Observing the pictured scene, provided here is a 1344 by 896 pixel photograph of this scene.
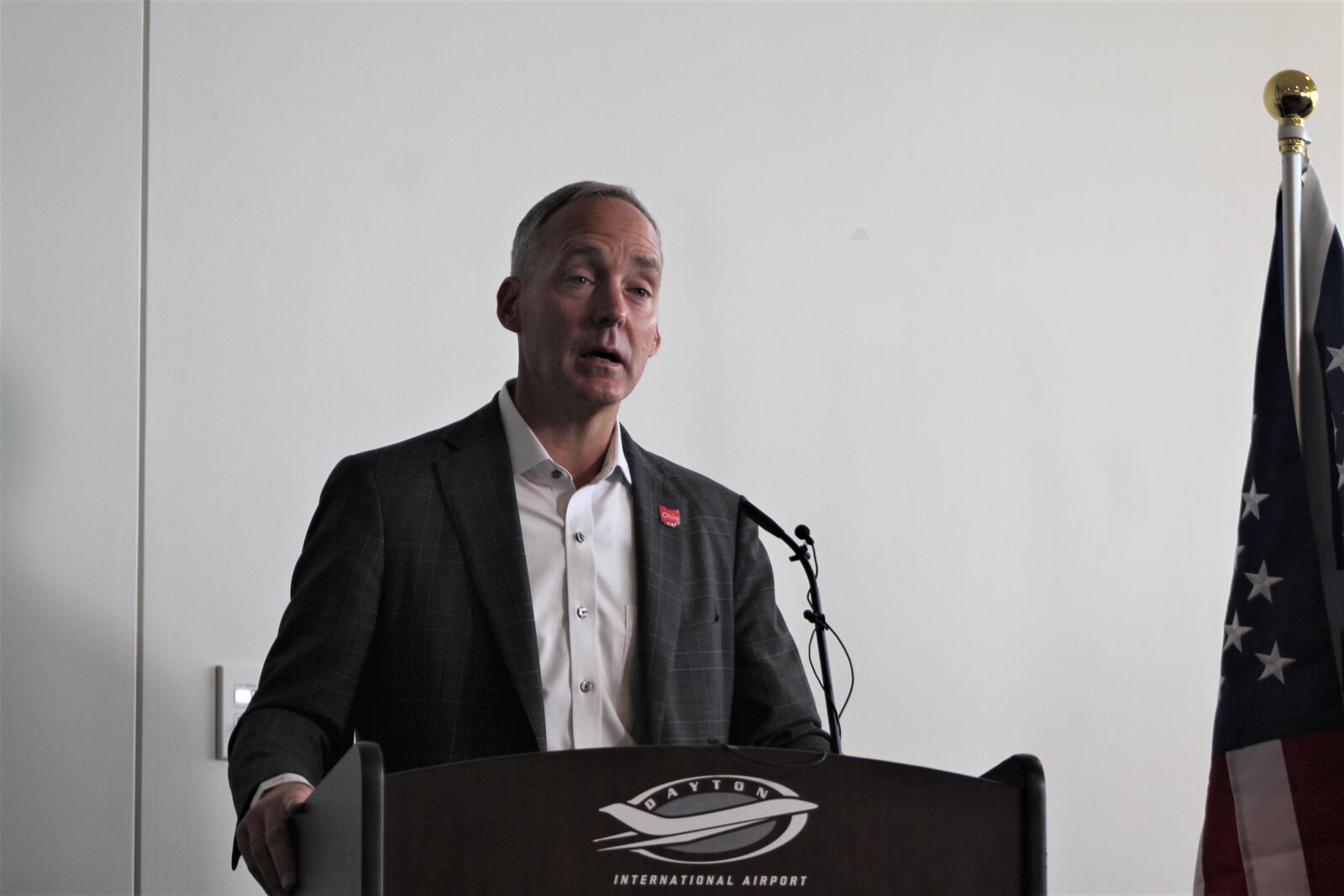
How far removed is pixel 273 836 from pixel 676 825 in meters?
0.42

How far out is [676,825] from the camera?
116 cm

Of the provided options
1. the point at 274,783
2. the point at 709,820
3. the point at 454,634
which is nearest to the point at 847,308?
the point at 454,634

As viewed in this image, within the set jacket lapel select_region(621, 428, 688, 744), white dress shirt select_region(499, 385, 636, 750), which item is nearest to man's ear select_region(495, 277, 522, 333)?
white dress shirt select_region(499, 385, 636, 750)

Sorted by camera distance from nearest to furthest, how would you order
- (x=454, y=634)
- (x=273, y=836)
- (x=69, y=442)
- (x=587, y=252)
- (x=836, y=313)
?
(x=273, y=836) < (x=454, y=634) < (x=587, y=252) < (x=69, y=442) < (x=836, y=313)

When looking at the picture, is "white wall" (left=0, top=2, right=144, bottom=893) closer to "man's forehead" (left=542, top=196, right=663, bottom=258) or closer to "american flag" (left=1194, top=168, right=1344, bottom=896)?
"man's forehead" (left=542, top=196, right=663, bottom=258)

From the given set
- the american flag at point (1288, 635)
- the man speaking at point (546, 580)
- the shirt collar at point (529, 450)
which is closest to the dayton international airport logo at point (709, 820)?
the man speaking at point (546, 580)

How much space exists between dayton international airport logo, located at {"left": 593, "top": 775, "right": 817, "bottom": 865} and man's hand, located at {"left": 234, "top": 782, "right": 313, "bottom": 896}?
34cm

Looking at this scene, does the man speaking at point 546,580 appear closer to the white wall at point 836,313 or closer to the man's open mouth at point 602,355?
the man's open mouth at point 602,355

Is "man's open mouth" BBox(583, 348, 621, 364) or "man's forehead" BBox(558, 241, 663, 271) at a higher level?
"man's forehead" BBox(558, 241, 663, 271)

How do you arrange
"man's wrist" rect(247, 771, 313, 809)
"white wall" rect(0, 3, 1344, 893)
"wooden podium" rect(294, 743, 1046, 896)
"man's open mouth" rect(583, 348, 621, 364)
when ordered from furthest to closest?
"white wall" rect(0, 3, 1344, 893) → "man's open mouth" rect(583, 348, 621, 364) → "man's wrist" rect(247, 771, 313, 809) → "wooden podium" rect(294, 743, 1046, 896)

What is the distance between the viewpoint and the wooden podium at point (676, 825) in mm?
1105

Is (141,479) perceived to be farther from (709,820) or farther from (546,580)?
(709,820)

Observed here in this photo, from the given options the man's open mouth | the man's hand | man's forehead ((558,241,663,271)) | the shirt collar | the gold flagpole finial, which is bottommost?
the man's hand

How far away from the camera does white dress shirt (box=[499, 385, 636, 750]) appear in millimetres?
1826
